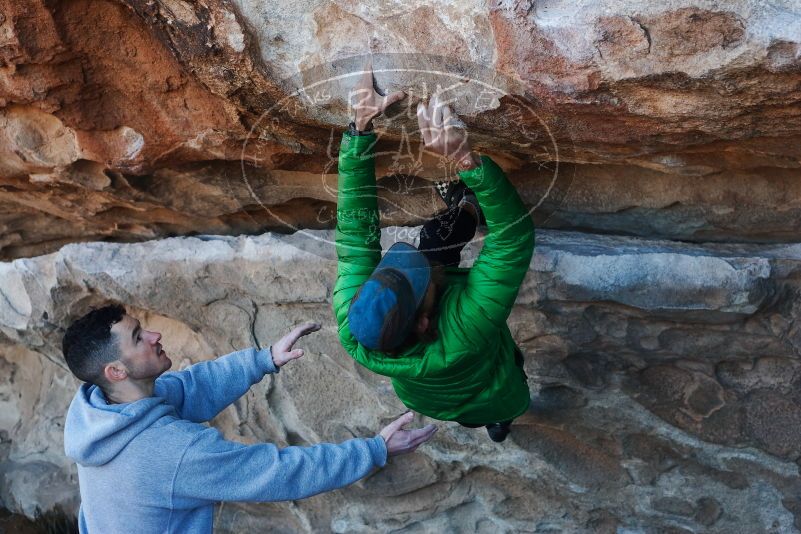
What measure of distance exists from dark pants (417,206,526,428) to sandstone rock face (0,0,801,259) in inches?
7.4

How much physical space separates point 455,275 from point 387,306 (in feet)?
1.12

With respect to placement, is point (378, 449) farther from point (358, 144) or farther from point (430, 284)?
point (358, 144)

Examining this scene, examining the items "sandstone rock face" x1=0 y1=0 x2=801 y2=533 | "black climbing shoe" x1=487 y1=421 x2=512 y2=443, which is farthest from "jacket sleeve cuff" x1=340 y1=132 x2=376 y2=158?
"black climbing shoe" x1=487 y1=421 x2=512 y2=443

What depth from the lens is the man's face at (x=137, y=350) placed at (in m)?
1.78

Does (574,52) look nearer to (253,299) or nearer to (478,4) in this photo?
(478,4)

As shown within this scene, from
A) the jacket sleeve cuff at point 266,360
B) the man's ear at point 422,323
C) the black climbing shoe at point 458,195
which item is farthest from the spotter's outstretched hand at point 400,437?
the black climbing shoe at point 458,195

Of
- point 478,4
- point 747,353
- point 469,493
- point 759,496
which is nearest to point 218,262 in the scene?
point 469,493

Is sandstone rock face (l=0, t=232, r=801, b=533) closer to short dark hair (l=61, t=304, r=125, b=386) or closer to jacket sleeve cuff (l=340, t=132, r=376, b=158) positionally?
jacket sleeve cuff (l=340, t=132, r=376, b=158)

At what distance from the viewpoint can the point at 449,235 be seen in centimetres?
A: 200

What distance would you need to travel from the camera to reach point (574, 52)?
1599 millimetres

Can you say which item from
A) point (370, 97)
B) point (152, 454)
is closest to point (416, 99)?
point (370, 97)

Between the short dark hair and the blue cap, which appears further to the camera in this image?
the short dark hair

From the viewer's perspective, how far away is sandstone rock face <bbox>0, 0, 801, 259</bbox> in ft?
5.12

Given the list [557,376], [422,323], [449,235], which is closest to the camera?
[422,323]
